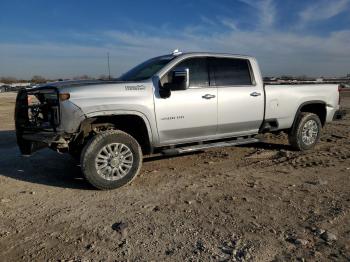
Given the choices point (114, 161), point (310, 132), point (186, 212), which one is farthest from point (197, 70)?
point (310, 132)

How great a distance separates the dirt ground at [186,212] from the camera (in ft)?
11.9

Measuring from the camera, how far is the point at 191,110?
639 cm

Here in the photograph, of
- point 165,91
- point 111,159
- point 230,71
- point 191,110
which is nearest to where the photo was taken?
point 111,159

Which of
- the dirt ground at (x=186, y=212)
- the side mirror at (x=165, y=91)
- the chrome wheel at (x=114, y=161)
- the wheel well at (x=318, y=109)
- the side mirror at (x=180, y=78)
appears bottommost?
the dirt ground at (x=186, y=212)

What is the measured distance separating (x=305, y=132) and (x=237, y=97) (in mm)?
2063

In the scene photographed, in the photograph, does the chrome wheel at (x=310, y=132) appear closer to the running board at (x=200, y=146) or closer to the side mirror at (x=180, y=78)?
the running board at (x=200, y=146)

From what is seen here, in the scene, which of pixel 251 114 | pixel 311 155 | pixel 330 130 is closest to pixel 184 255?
pixel 251 114

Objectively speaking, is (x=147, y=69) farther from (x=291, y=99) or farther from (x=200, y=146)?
(x=291, y=99)

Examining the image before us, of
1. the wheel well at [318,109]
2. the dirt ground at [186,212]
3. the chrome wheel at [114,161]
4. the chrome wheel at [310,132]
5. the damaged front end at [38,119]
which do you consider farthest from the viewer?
the wheel well at [318,109]

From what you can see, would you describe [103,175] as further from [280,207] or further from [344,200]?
[344,200]

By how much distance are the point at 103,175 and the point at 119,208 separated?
3.07 ft

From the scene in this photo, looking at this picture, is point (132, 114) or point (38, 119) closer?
point (132, 114)

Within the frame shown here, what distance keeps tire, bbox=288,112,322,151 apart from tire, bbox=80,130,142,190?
11.9 feet

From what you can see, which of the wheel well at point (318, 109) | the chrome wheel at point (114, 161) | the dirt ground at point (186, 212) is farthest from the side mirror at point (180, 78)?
the wheel well at point (318, 109)
